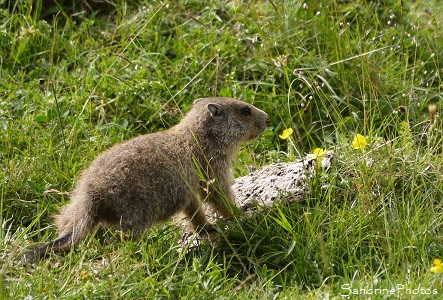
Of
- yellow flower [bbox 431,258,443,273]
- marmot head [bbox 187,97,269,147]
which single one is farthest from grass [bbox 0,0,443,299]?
marmot head [bbox 187,97,269,147]

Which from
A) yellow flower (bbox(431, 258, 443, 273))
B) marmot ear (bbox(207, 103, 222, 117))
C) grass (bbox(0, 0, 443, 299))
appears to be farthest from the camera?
marmot ear (bbox(207, 103, 222, 117))

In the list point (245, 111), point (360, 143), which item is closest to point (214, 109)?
point (245, 111)

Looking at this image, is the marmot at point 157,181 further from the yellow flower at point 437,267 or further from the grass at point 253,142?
the yellow flower at point 437,267

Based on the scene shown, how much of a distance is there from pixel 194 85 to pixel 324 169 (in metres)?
1.93

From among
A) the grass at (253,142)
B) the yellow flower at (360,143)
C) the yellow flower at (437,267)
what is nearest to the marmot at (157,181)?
the grass at (253,142)

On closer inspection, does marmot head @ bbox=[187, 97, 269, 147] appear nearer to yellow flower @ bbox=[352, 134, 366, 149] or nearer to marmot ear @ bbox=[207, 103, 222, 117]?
marmot ear @ bbox=[207, 103, 222, 117]

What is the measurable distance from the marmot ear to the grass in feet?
1.04

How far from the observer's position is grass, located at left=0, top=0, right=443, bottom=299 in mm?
4945

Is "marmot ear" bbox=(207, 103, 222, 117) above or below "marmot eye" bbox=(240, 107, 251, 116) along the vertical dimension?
above

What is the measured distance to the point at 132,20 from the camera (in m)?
7.90

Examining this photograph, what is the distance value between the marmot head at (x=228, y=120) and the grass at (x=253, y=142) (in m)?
0.23

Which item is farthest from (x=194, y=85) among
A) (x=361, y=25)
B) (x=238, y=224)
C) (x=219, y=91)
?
(x=238, y=224)

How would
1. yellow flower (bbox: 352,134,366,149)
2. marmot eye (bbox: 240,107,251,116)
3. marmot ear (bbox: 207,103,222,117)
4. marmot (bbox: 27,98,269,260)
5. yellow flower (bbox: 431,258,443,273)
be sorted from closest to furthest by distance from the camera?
yellow flower (bbox: 431,258,443,273) < marmot (bbox: 27,98,269,260) < yellow flower (bbox: 352,134,366,149) < marmot ear (bbox: 207,103,222,117) < marmot eye (bbox: 240,107,251,116)

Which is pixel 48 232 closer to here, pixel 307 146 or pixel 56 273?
pixel 56 273
